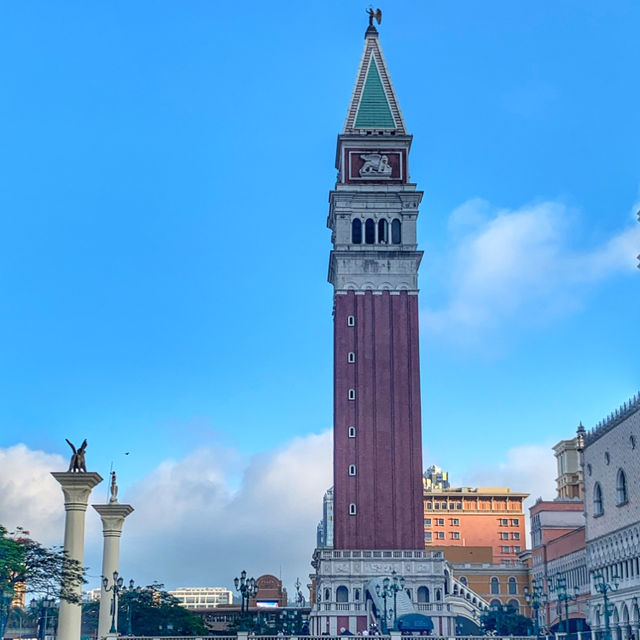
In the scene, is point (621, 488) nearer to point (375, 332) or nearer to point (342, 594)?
point (342, 594)

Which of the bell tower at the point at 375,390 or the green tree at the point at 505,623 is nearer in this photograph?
the bell tower at the point at 375,390

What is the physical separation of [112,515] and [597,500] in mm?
41016

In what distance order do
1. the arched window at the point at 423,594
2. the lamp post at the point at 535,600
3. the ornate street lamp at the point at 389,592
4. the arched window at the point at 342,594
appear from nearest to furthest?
the ornate street lamp at the point at 389,592 < the lamp post at the point at 535,600 < the arched window at the point at 423,594 < the arched window at the point at 342,594

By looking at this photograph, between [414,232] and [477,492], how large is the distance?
70888 millimetres

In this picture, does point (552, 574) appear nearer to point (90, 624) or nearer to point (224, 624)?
point (90, 624)

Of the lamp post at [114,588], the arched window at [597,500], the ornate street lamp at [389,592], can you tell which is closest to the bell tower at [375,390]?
the ornate street lamp at [389,592]

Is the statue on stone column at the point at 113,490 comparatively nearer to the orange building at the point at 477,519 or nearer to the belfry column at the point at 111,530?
the belfry column at the point at 111,530

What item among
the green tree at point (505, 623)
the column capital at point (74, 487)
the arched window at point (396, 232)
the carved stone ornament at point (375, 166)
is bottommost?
the green tree at point (505, 623)

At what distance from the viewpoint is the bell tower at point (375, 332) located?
94.8 meters

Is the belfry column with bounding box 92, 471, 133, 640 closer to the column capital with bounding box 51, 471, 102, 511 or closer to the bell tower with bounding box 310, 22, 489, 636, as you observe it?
the column capital with bounding box 51, 471, 102, 511

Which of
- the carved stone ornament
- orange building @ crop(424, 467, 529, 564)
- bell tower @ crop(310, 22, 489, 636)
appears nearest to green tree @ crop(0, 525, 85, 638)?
bell tower @ crop(310, 22, 489, 636)

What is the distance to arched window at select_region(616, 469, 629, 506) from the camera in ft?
251

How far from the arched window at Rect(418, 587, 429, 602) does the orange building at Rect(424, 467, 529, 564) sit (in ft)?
217

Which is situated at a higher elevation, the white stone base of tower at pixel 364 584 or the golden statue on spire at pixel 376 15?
the golden statue on spire at pixel 376 15
